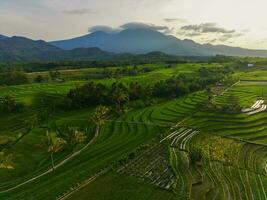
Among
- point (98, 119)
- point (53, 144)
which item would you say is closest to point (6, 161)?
point (53, 144)

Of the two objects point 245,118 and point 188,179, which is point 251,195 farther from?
point 245,118

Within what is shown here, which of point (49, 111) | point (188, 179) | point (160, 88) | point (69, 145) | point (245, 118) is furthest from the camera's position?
point (160, 88)

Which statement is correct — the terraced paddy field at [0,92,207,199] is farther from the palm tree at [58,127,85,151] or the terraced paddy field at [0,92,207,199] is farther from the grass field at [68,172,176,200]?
the palm tree at [58,127,85,151]

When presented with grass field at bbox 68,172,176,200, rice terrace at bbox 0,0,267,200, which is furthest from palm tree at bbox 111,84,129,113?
grass field at bbox 68,172,176,200

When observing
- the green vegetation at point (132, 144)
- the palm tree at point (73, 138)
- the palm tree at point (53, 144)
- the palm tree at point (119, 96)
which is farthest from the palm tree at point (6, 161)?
the palm tree at point (119, 96)

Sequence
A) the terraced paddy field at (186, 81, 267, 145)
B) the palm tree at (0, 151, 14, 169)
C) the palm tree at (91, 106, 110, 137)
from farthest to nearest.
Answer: the palm tree at (91, 106, 110, 137) < the terraced paddy field at (186, 81, 267, 145) < the palm tree at (0, 151, 14, 169)

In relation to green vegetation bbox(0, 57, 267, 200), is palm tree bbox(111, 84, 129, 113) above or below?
above

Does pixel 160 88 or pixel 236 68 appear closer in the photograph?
pixel 160 88

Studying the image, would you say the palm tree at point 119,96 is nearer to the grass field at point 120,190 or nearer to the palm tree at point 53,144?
the palm tree at point 53,144

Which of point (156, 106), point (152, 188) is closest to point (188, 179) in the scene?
point (152, 188)

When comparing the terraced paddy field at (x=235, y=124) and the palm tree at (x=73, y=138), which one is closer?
the palm tree at (x=73, y=138)

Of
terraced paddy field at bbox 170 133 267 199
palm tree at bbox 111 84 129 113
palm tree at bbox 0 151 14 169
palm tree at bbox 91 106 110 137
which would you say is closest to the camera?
terraced paddy field at bbox 170 133 267 199
